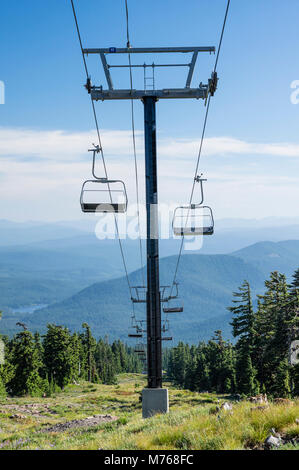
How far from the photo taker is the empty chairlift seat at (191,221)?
16.0m

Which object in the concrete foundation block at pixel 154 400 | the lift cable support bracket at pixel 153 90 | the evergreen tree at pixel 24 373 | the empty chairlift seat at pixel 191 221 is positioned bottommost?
the concrete foundation block at pixel 154 400

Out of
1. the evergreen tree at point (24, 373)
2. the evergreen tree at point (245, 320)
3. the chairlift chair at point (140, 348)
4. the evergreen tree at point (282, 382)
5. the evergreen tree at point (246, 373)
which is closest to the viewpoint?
the chairlift chair at point (140, 348)

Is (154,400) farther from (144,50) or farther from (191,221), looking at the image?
(144,50)

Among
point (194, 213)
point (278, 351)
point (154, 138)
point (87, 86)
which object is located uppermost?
point (87, 86)

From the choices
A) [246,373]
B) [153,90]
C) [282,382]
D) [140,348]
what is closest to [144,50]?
[153,90]

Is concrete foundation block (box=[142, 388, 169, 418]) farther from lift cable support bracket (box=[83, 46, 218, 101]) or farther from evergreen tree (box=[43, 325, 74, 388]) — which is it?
evergreen tree (box=[43, 325, 74, 388])

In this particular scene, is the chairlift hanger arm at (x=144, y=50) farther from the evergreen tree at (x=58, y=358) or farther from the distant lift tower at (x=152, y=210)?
the evergreen tree at (x=58, y=358)

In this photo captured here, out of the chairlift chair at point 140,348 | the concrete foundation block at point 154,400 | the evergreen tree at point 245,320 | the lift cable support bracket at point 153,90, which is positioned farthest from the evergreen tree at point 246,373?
the lift cable support bracket at point 153,90

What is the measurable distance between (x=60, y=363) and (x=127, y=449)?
A: 205 ft

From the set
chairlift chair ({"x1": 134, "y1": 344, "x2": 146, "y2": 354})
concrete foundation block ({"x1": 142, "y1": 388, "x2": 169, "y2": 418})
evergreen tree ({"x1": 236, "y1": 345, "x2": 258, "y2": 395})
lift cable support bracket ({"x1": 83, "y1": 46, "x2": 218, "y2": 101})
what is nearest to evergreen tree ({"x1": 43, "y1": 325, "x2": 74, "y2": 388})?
evergreen tree ({"x1": 236, "y1": 345, "x2": 258, "y2": 395})

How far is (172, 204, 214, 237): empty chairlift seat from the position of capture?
629 inches
